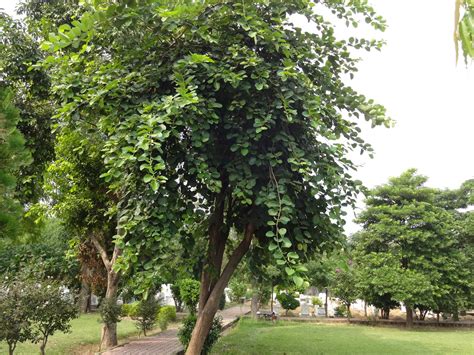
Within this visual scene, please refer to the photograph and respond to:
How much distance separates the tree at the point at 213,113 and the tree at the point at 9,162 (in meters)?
1.39

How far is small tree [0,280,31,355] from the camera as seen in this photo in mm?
7367

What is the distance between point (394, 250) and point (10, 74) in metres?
21.6

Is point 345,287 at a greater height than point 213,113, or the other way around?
point 213,113

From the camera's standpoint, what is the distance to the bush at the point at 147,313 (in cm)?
1427

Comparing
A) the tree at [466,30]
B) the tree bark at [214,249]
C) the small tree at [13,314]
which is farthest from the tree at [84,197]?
the tree at [466,30]

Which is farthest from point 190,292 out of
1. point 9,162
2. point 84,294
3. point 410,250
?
point 410,250

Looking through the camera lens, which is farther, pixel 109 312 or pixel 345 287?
pixel 345 287

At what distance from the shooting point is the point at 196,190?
15.8 feet

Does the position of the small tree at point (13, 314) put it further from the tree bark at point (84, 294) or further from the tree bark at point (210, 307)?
the tree bark at point (210, 307)

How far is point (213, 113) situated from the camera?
14.0 feet

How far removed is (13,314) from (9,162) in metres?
6.54

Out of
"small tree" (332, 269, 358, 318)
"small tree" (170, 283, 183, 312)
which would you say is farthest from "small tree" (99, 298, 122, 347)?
"small tree" (332, 269, 358, 318)

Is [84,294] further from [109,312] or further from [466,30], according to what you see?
[466,30]

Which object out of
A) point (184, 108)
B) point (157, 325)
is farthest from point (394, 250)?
point (184, 108)
